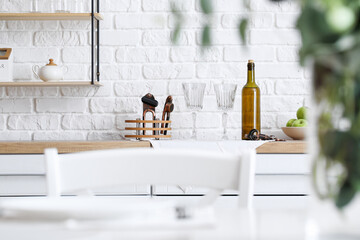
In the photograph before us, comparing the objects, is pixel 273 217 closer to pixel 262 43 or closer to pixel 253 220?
pixel 253 220

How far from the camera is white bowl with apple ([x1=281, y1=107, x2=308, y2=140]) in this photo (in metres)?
2.32

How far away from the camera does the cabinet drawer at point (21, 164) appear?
2068 millimetres

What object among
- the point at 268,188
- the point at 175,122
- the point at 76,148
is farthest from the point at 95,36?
the point at 268,188

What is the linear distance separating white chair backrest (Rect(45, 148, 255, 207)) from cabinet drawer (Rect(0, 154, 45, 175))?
108cm

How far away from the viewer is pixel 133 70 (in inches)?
104

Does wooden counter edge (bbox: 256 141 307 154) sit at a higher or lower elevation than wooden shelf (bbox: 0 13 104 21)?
lower

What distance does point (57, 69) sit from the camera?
98.0 inches

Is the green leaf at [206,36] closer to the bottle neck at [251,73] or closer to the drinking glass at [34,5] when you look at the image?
the bottle neck at [251,73]

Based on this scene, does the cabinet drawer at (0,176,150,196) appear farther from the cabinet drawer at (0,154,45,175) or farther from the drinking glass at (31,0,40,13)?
the drinking glass at (31,0,40,13)

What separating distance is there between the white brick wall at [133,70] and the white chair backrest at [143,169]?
156 centimetres

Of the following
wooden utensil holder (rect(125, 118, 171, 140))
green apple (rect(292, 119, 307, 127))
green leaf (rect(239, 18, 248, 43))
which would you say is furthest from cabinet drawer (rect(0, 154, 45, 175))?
green leaf (rect(239, 18, 248, 43))

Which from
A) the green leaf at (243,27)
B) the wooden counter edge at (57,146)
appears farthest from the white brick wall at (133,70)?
the green leaf at (243,27)

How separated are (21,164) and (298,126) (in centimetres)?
115

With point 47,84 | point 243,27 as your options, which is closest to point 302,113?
point 47,84
